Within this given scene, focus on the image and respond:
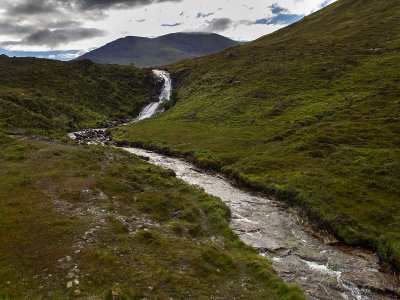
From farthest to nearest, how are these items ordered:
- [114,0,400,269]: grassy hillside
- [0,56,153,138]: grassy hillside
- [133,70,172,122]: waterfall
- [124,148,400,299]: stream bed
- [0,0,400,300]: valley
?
[133,70,172,122]: waterfall < [0,56,153,138]: grassy hillside < [114,0,400,269]: grassy hillside < [124,148,400,299]: stream bed < [0,0,400,300]: valley

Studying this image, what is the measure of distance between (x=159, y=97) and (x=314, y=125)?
9397cm

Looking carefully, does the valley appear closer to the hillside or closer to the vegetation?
the hillside

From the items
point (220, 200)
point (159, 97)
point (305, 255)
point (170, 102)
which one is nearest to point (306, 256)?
point (305, 255)

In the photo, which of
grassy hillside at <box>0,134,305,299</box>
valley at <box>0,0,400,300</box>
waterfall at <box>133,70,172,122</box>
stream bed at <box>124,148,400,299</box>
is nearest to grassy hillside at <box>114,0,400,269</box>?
valley at <box>0,0,400,300</box>

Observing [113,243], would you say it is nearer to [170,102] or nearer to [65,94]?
[170,102]

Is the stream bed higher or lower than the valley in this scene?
lower

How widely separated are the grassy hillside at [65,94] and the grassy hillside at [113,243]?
35018 millimetres

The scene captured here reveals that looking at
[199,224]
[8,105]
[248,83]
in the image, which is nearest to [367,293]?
[199,224]

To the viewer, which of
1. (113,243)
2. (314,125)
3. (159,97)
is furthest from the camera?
(159,97)

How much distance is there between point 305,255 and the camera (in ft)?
76.1

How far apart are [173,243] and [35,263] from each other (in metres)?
9.70

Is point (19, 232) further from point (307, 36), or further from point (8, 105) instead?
point (307, 36)

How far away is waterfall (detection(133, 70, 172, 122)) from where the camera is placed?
382 ft

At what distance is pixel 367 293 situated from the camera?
19.0 m
